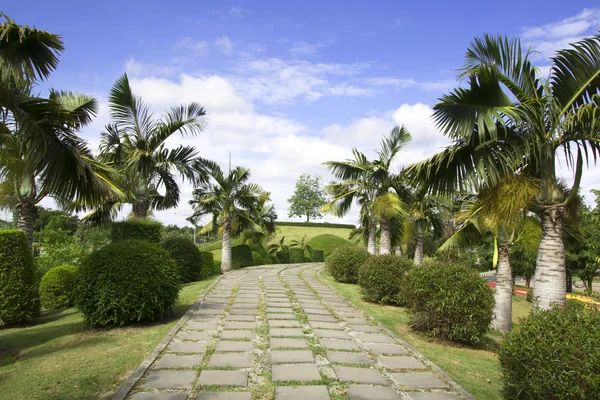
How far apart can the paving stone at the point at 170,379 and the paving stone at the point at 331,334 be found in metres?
2.46

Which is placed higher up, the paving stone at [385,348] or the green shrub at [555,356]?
the green shrub at [555,356]

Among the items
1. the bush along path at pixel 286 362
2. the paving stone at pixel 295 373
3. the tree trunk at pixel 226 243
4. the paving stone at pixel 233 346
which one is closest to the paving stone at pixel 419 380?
the bush along path at pixel 286 362

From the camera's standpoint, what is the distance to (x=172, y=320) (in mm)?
7242

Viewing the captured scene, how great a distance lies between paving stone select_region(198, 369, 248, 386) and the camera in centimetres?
419

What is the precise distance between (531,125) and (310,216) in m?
58.9

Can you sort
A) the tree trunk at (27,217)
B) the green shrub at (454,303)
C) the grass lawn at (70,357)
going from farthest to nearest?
the tree trunk at (27,217) → the green shrub at (454,303) → the grass lawn at (70,357)

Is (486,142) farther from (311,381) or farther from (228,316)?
(228,316)

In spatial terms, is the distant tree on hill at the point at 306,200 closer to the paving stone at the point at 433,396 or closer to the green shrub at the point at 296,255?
the green shrub at the point at 296,255

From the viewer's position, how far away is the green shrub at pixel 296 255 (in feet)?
103

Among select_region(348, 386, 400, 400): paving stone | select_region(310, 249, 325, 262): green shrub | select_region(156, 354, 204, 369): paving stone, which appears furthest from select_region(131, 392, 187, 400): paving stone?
select_region(310, 249, 325, 262): green shrub

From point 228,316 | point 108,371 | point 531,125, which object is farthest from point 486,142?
point 108,371

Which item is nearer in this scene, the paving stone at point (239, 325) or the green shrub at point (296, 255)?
the paving stone at point (239, 325)

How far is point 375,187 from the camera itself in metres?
15.6

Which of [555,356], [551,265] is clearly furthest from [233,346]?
[551,265]
